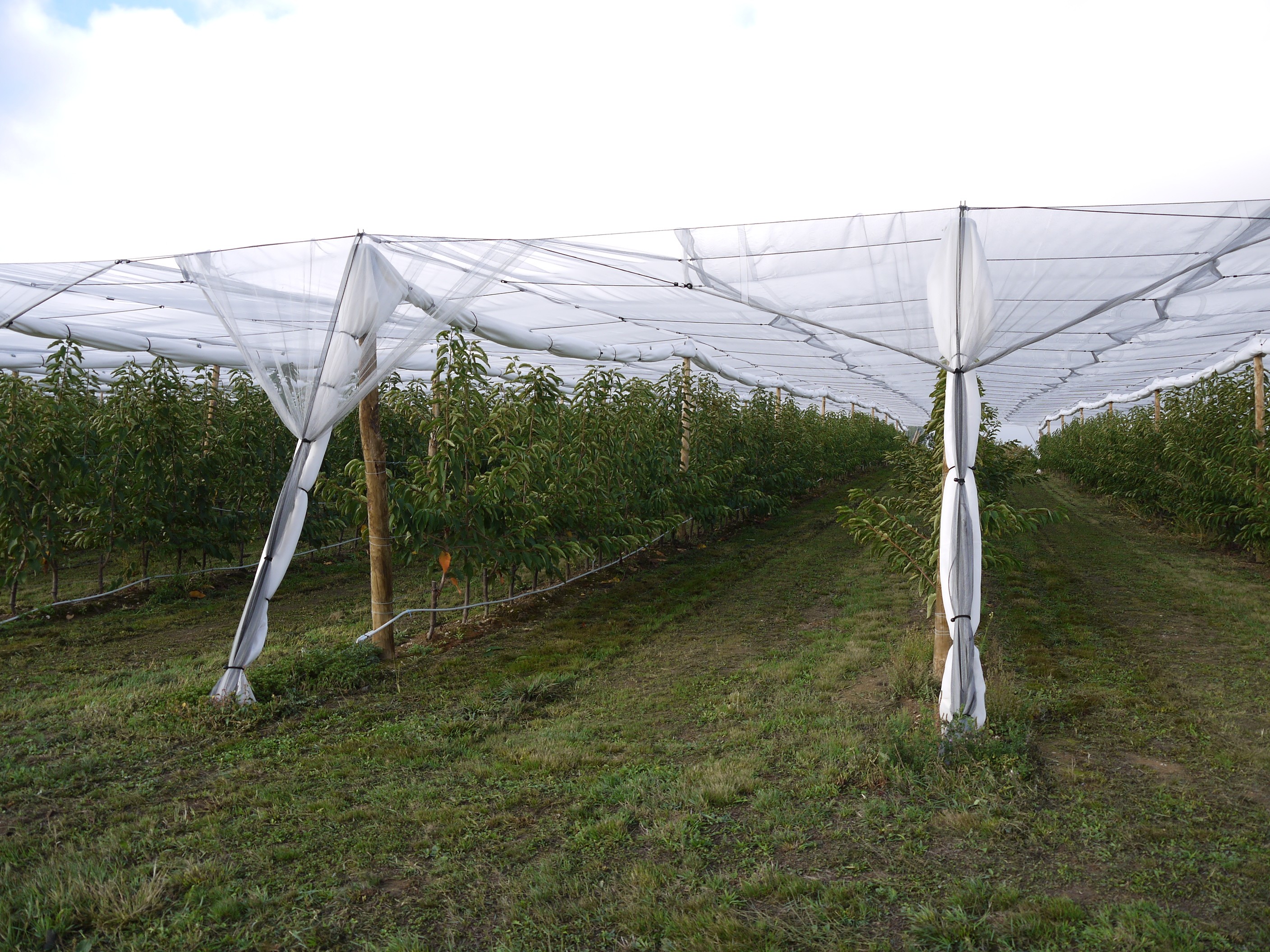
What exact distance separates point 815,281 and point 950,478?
153 centimetres

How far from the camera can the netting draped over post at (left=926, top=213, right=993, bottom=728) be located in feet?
11.3

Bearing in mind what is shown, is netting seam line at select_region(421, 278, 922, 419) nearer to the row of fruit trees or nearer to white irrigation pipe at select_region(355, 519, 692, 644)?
the row of fruit trees

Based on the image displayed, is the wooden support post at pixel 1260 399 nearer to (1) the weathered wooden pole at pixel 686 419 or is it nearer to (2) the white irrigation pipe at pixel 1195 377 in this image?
(2) the white irrigation pipe at pixel 1195 377

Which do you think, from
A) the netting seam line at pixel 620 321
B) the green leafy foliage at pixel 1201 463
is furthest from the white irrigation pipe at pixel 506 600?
the green leafy foliage at pixel 1201 463

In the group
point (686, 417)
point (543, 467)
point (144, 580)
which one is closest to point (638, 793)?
point (543, 467)

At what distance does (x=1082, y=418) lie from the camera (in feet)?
72.0

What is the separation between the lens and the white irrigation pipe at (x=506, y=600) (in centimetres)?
487

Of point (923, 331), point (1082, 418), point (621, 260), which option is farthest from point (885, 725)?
point (1082, 418)

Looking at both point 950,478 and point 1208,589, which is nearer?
point 950,478

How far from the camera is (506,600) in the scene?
5.93 m

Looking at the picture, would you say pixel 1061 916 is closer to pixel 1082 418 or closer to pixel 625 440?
pixel 625 440

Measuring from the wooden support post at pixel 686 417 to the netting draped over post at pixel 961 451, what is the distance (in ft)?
17.4

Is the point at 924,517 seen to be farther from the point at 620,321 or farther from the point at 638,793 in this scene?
the point at 620,321

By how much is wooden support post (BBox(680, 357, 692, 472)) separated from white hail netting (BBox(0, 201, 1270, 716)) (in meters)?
2.34
